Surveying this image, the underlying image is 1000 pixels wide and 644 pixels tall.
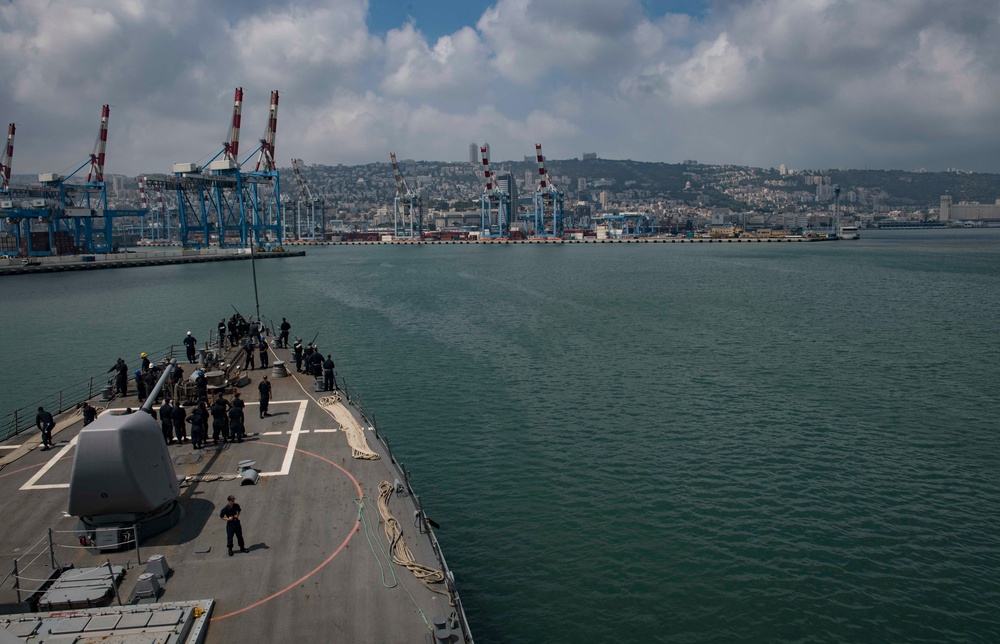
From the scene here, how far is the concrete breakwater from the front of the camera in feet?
328

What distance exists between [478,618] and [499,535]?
3.32 m

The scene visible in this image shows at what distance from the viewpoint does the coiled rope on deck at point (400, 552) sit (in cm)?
979

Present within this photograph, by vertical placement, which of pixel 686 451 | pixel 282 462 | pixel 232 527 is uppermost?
pixel 232 527

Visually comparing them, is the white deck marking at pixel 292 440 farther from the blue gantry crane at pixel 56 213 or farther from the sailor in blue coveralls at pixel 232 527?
the blue gantry crane at pixel 56 213

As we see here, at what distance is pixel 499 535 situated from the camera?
15609 mm

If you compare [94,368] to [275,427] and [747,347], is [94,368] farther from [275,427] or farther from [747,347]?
[747,347]

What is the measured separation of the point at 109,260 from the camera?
116 metres

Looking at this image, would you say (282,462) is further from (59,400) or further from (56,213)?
(56,213)

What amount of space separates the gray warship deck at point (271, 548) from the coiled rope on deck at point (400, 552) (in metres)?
0.09

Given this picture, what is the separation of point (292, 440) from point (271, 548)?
18.8 feet

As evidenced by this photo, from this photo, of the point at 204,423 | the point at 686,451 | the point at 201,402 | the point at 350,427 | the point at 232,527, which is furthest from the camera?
the point at 686,451

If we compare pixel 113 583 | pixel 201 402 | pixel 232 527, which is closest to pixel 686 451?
pixel 201 402

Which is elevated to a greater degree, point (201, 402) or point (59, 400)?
point (201, 402)

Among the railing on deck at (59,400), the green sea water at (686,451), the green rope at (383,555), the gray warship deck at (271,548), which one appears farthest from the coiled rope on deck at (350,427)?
the railing on deck at (59,400)
